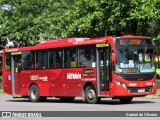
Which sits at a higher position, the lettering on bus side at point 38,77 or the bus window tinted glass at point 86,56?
the bus window tinted glass at point 86,56

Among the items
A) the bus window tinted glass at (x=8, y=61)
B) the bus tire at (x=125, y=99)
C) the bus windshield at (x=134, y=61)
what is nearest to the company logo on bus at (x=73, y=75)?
the bus tire at (x=125, y=99)

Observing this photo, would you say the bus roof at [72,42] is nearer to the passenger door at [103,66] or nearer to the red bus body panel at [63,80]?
the red bus body panel at [63,80]

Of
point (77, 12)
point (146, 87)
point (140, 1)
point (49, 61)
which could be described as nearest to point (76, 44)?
point (49, 61)

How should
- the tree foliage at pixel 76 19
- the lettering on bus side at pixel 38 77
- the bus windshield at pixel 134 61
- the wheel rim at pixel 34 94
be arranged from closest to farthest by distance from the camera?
1. the bus windshield at pixel 134 61
2. the lettering on bus side at pixel 38 77
3. the wheel rim at pixel 34 94
4. the tree foliage at pixel 76 19

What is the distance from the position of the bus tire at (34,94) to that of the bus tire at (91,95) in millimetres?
4362

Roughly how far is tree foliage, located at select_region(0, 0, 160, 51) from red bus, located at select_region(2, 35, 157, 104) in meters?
8.89

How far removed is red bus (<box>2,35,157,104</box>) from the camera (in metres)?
21.8

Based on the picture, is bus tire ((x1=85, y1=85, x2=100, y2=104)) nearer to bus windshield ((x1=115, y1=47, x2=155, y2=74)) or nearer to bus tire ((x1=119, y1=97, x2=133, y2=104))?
bus tire ((x1=119, y1=97, x2=133, y2=104))

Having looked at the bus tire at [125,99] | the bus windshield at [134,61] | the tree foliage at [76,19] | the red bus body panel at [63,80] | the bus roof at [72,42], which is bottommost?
the bus tire at [125,99]

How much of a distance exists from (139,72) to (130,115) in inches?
247

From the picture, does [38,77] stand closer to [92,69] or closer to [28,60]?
[28,60]

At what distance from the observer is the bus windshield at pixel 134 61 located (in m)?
21.8

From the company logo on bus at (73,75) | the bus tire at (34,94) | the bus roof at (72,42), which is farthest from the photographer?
the bus tire at (34,94)

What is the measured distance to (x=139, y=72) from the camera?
72.2 feet
